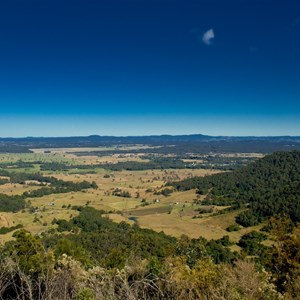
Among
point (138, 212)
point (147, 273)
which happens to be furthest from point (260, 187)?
point (147, 273)

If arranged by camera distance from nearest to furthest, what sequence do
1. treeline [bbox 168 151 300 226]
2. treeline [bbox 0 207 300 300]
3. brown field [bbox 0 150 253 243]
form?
treeline [bbox 0 207 300 300] < brown field [bbox 0 150 253 243] < treeline [bbox 168 151 300 226]

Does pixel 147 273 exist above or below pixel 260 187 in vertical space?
above

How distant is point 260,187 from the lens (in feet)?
510

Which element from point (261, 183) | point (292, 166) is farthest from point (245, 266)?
point (292, 166)

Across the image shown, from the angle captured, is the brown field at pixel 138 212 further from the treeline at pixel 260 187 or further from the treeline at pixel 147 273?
the treeline at pixel 147 273

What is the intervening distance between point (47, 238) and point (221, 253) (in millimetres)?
37426

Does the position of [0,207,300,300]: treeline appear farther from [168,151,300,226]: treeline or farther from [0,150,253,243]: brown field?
[168,151,300,226]: treeline

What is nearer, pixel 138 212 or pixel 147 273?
pixel 147 273

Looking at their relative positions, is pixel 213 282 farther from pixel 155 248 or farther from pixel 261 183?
pixel 261 183

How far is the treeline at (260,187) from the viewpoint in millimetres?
110375

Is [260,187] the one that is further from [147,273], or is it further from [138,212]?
[147,273]

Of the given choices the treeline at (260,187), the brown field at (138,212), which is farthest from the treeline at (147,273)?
the treeline at (260,187)

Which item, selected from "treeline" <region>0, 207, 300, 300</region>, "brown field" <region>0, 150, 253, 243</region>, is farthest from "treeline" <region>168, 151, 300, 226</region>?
"treeline" <region>0, 207, 300, 300</region>

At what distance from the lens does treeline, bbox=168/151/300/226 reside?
11038 centimetres
